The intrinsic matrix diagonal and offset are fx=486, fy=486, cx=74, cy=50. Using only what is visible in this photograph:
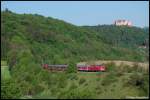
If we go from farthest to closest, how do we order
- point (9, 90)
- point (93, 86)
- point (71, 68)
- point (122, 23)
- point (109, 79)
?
point (122, 23), point (71, 68), point (109, 79), point (93, 86), point (9, 90)

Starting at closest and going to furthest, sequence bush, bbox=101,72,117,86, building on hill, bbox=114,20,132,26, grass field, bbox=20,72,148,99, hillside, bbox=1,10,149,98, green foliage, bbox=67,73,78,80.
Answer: grass field, bbox=20,72,148,99 → bush, bbox=101,72,117,86 → hillside, bbox=1,10,149,98 → green foliage, bbox=67,73,78,80 → building on hill, bbox=114,20,132,26

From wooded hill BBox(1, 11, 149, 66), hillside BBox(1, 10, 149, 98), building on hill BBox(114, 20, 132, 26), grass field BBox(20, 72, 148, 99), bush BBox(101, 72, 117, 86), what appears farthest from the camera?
building on hill BBox(114, 20, 132, 26)

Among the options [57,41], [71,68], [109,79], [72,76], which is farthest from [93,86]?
[57,41]

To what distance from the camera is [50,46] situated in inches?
3125

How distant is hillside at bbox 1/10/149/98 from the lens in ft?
117

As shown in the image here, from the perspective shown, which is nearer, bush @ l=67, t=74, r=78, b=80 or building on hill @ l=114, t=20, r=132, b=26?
bush @ l=67, t=74, r=78, b=80

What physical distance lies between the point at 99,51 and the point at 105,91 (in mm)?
57802

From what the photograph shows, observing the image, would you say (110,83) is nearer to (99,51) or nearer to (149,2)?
(149,2)

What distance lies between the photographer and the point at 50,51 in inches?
2854

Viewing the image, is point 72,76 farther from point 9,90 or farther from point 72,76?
point 9,90

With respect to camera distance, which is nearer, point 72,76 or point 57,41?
point 72,76

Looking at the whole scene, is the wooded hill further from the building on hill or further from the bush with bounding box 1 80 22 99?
the bush with bounding box 1 80 22 99

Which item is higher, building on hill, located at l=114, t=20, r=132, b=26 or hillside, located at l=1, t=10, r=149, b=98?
building on hill, located at l=114, t=20, r=132, b=26

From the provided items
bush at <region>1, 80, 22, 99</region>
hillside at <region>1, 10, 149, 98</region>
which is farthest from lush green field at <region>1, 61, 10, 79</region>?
bush at <region>1, 80, 22, 99</region>
